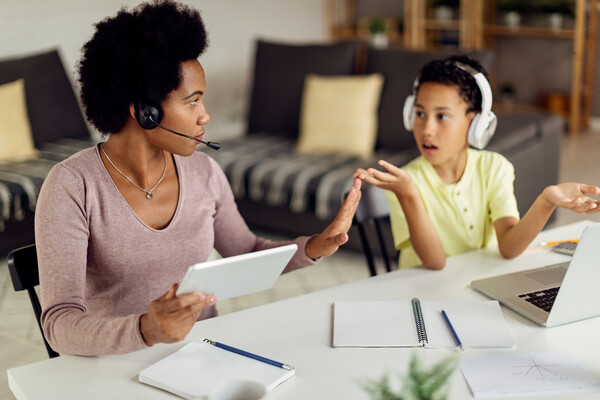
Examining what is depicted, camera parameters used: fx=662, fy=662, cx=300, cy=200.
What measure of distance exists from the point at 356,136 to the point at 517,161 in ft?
2.66

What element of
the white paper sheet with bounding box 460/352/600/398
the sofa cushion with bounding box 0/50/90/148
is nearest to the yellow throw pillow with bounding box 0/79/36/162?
the sofa cushion with bounding box 0/50/90/148

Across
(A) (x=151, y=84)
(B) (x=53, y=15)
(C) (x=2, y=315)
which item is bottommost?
(C) (x=2, y=315)

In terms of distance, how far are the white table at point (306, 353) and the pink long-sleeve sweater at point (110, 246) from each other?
0.15 feet

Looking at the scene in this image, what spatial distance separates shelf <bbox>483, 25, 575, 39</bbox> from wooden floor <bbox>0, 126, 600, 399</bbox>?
1230 mm

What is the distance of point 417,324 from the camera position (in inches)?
43.1

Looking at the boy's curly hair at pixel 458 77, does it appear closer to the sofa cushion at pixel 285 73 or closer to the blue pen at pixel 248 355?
the blue pen at pixel 248 355

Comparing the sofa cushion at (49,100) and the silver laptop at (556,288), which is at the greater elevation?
the sofa cushion at (49,100)

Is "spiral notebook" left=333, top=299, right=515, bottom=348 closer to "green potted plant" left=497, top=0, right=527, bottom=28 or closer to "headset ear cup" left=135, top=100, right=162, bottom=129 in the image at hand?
"headset ear cup" left=135, top=100, right=162, bottom=129

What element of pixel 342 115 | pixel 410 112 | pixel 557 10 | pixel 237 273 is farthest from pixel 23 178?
pixel 557 10

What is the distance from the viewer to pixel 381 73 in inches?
129

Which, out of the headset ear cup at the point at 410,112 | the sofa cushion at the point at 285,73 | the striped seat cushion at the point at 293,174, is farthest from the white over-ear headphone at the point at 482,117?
the sofa cushion at the point at 285,73

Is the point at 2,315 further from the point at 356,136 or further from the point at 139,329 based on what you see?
the point at 356,136

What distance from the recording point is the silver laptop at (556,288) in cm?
101

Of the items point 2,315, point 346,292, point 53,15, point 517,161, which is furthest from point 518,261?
point 53,15
